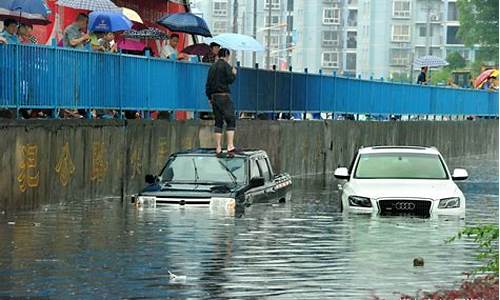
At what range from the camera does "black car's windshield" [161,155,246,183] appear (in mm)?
25047

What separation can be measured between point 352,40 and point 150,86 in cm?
13235

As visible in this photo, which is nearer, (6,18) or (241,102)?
(6,18)

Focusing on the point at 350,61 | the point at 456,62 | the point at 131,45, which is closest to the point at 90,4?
the point at 131,45

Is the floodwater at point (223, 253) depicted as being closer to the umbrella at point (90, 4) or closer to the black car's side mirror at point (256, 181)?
the black car's side mirror at point (256, 181)

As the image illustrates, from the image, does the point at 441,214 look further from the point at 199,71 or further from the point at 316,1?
the point at 316,1

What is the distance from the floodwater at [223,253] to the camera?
1509 cm

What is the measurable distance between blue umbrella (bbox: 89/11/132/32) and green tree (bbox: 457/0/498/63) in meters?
114

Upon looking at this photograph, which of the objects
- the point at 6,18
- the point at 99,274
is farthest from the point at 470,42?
the point at 99,274

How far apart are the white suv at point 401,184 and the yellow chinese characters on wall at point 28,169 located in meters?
4.50

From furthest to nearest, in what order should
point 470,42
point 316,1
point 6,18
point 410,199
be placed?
point 316,1
point 470,42
point 6,18
point 410,199

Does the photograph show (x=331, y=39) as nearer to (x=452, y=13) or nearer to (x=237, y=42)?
(x=452, y=13)

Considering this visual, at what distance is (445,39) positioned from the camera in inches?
6447

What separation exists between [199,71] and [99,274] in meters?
18.0

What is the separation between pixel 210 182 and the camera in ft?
81.8
